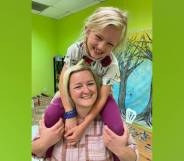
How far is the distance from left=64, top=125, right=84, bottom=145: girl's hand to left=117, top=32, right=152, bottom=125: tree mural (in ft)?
5.58

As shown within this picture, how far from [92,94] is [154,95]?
27 cm

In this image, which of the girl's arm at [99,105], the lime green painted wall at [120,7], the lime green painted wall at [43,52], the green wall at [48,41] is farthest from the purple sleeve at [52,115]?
the lime green painted wall at [43,52]

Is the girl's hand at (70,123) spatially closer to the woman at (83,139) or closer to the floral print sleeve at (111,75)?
the woman at (83,139)

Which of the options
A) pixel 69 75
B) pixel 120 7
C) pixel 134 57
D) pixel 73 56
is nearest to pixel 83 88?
pixel 69 75

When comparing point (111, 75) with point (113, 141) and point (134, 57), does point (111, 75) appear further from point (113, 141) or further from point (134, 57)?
point (134, 57)

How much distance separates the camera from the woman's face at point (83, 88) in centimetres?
94

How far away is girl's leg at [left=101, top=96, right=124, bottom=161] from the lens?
0.96 meters

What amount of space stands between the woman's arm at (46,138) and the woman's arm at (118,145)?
170 millimetres

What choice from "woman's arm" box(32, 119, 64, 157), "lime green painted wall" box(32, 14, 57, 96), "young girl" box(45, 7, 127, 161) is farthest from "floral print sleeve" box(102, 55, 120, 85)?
"lime green painted wall" box(32, 14, 57, 96)

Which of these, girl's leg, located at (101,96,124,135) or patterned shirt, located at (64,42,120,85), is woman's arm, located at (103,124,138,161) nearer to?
girl's leg, located at (101,96,124,135)

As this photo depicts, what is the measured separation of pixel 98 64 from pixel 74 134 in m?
0.30

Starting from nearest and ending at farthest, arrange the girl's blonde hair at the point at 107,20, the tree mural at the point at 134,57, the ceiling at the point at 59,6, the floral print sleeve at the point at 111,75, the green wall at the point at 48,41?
the girl's blonde hair at the point at 107,20 < the floral print sleeve at the point at 111,75 < the tree mural at the point at 134,57 < the ceiling at the point at 59,6 < the green wall at the point at 48,41

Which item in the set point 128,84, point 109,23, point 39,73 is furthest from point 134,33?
point 109,23

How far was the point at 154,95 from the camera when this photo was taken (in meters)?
0.76
